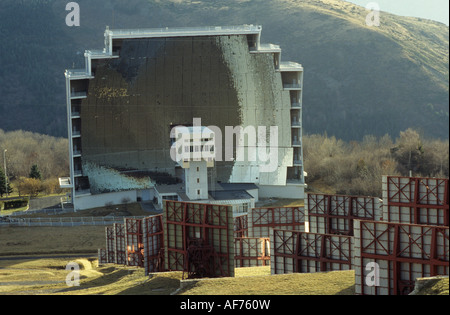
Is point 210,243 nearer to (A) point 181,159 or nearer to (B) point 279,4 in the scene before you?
(A) point 181,159

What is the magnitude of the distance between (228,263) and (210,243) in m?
1.75

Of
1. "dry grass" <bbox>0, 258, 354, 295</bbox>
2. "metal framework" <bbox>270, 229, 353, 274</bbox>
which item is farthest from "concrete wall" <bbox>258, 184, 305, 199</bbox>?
"metal framework" <bbox>270, 229, 353, 274</bbox>

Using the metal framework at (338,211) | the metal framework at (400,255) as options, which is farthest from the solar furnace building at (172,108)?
the metal framework at (400,255)

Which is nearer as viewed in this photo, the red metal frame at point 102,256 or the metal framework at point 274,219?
the metal framework at point 274,219

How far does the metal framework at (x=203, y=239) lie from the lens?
56.0 metres

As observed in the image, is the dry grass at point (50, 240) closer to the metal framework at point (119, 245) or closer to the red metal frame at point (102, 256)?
the red metal frame at point (102, 256)

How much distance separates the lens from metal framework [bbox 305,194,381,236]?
61.8 metres

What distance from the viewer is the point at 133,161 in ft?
310

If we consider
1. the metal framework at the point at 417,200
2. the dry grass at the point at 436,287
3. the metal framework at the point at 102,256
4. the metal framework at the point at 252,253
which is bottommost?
the metal framework at the point at 102,256

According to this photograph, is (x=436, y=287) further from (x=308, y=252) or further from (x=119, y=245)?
(x=119, y=245)

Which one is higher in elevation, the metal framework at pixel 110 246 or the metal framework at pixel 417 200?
the metal framework at pixel 417 200

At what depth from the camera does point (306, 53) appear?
6481 inches

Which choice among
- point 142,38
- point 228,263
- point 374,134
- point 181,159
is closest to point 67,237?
point 181,159

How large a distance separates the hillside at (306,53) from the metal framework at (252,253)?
78.0 metres
